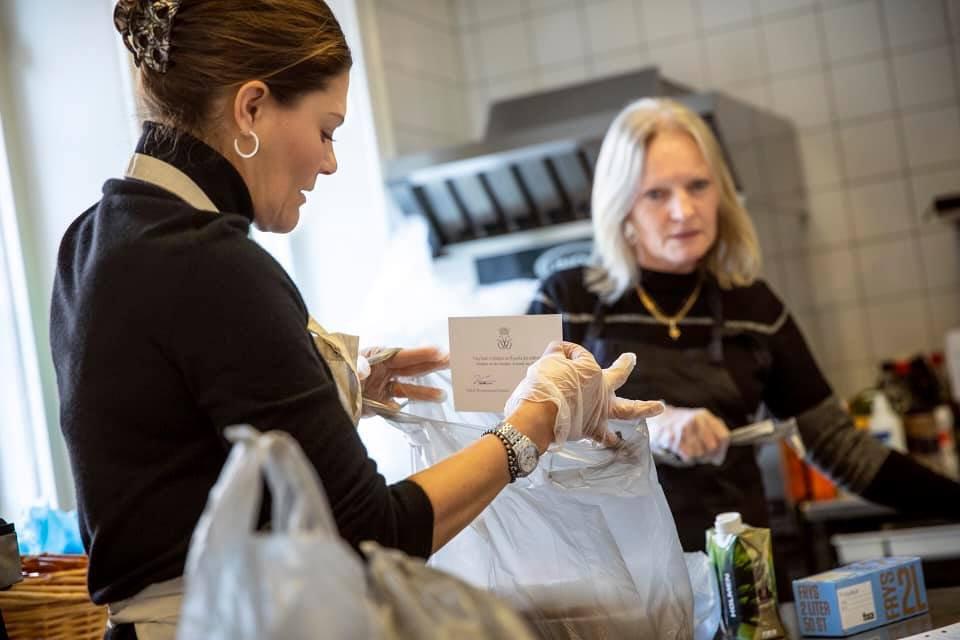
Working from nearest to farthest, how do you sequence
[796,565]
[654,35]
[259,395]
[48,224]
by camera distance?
[259,395]
[48,224]
[796,565]
[654,35]

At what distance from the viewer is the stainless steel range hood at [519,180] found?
324 cm

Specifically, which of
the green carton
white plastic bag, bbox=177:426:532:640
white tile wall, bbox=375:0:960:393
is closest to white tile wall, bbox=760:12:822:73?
white tile wall, bbox=375:0:960:393

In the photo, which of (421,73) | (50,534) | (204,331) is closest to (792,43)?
(421,73)

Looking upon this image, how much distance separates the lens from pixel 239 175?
127 centimetres

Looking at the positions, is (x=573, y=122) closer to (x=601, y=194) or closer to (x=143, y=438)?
(x=601, y=194)

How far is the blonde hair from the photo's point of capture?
87.5 inches

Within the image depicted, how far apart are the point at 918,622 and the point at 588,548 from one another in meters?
0.41

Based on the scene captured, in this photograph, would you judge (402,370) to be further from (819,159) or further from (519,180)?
(819,159)

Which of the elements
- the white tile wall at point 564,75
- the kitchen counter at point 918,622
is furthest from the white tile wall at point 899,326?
the kitchen counter at point 918,622

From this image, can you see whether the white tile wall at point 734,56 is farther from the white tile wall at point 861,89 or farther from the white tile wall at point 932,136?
the white tile wall at point 932,136

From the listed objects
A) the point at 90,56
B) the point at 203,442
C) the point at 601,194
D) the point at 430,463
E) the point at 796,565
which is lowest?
the point at 796,565

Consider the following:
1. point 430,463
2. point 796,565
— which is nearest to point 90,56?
point 430,463

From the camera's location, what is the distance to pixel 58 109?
2.53 metres

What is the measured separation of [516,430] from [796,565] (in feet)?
6.15
